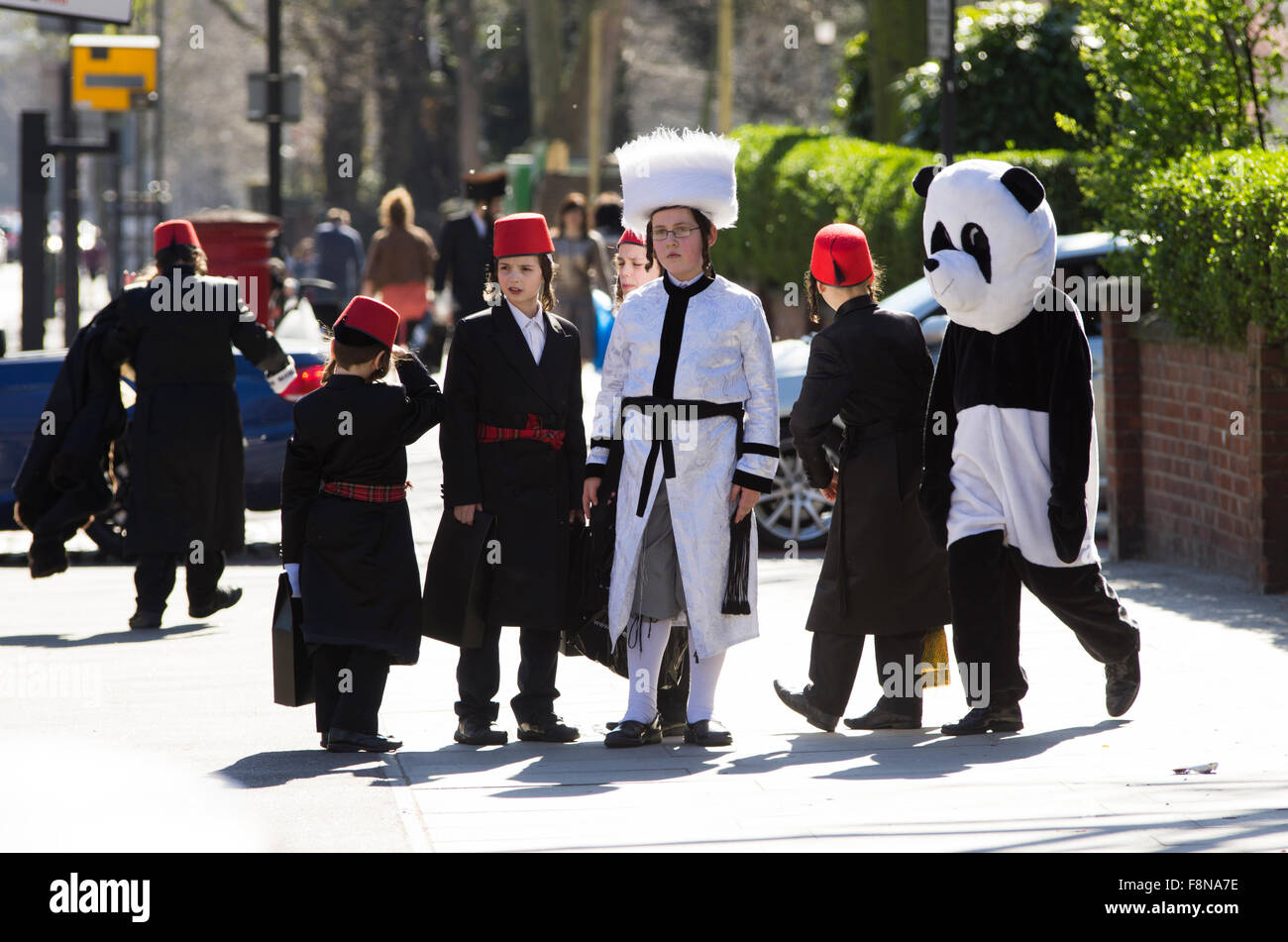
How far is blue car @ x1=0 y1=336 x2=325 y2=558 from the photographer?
11516mm

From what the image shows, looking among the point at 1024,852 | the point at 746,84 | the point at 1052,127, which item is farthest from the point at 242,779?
the point at 746,84

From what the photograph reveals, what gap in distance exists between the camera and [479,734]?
22.4 feet

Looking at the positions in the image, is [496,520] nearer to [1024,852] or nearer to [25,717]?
[25,717]

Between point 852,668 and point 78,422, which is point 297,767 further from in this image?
point 78,422

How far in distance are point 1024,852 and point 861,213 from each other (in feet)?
40.1

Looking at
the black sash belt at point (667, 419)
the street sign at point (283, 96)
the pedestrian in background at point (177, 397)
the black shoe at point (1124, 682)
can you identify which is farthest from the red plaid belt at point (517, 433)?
the street sign at point (283, 96)

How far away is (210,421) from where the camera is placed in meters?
9.50

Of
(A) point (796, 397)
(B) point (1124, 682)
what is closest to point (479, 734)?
(B) point (1124, 682)

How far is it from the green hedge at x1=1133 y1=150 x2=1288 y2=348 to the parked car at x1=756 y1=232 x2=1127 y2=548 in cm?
72

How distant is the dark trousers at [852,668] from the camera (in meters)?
6.92

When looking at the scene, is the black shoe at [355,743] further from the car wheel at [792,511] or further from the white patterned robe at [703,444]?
the car wheel at [792,511]

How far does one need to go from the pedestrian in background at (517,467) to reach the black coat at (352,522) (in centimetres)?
17

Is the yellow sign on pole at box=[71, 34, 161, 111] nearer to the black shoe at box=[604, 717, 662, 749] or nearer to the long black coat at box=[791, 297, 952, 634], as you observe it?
the long black coat at box=[791, 297, 952, 634]

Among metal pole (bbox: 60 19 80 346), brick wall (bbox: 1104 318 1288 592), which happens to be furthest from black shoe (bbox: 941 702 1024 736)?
metal pole (bbox: 60 19 80 346)
